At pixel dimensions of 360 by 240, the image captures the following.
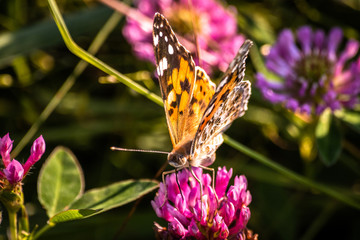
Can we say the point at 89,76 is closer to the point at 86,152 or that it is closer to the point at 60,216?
the point at 86,152

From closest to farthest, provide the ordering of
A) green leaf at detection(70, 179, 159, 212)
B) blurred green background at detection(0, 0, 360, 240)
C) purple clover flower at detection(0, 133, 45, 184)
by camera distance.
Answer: purple clover flower at detection(0, 133, 45, 184), green leaf at detection(70, 179, 159, 212), blurred green background at detection(0, 0, 360, 240)

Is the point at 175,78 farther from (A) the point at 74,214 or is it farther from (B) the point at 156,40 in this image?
(A) the point at 74,214

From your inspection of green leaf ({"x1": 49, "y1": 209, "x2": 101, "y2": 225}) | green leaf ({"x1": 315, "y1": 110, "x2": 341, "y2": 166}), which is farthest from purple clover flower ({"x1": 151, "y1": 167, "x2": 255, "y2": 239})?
green leaf ({"x1": 315, "y1": 110, "x2": 341, "y2": 166})

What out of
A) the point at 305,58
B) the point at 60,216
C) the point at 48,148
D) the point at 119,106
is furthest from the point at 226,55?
the point at 60,216

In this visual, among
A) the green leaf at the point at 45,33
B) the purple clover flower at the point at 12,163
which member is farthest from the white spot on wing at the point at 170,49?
the green leaf at the point at 45,33

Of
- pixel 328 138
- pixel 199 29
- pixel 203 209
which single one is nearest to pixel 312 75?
pixel 328 138

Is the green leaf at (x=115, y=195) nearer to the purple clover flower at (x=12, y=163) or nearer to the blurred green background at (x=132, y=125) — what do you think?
the purple clover flower at (x=12, y=163)

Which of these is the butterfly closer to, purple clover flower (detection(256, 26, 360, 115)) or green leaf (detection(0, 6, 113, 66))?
purple clover flower (detection(256, 26, 360, 115))
